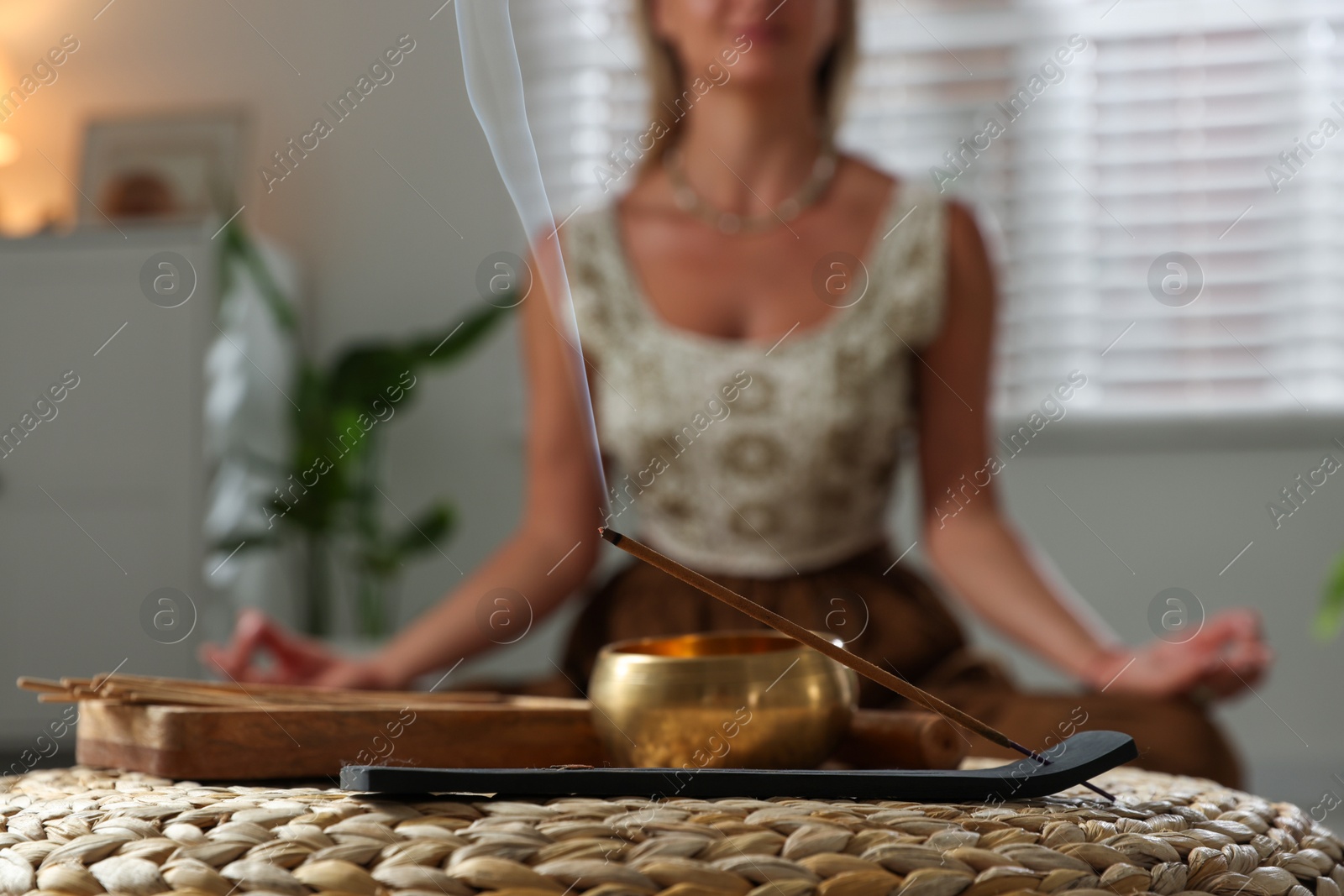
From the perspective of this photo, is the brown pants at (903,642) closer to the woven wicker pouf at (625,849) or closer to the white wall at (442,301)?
the woven wicker pouf at (625,849)

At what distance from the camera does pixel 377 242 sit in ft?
8.68

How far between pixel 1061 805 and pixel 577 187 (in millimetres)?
2326

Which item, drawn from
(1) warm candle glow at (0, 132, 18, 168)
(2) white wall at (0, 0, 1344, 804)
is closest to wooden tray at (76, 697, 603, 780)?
(2) white wall at (0, 0, 1344, 804)

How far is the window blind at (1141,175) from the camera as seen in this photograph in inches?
94.5

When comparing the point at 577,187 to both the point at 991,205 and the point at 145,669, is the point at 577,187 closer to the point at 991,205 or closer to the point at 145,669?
the point at 991,205

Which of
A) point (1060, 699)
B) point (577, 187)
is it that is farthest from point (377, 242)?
point (1060, 699)

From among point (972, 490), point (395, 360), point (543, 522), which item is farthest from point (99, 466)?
point (972, 490)

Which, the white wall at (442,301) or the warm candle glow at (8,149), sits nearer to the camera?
the white wall at (442,301)

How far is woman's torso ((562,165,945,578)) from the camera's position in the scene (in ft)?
3.94

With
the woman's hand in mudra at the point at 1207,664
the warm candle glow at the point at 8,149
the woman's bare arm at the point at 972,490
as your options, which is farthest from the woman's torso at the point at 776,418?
the warm candle glow at the point at 8,149

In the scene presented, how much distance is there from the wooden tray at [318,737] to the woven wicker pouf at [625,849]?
0.18 ft

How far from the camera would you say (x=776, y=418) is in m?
1.22

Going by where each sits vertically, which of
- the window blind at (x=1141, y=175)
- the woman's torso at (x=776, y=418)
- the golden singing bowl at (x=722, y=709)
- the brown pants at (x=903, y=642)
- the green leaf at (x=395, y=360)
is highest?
the window blind at (x=1141, y=175)

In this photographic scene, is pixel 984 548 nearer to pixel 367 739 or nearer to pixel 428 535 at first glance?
pixel 367 739
